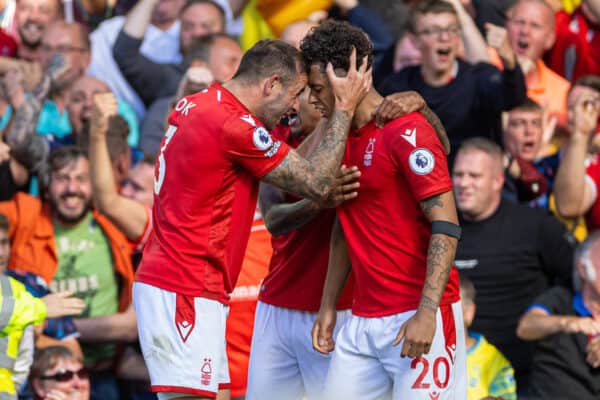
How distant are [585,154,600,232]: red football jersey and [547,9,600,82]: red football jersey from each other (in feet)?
4.97

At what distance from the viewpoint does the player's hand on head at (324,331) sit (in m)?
5.87

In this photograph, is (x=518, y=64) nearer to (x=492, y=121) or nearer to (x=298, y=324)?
(x=492, y=121)

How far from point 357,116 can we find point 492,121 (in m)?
3.43

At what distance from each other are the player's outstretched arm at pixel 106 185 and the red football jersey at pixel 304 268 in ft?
7.26

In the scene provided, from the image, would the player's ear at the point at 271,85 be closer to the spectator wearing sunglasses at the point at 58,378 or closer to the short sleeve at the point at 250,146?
the short sleeve at the point at 250,146

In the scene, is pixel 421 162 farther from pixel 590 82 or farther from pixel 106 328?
pixel 590 82

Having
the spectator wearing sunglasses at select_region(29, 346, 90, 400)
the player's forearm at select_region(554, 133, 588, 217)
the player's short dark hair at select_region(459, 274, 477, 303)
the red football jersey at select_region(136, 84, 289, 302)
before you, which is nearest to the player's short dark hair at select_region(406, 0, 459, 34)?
the player's forearm at select_region(554, 133, 588, 217)

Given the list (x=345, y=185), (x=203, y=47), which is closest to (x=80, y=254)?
(x=203, y=47)

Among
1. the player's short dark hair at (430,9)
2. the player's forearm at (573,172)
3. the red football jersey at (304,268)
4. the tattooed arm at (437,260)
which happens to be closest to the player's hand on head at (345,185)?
the tattooed arm at (437,260)

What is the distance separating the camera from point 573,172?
8.55 metres

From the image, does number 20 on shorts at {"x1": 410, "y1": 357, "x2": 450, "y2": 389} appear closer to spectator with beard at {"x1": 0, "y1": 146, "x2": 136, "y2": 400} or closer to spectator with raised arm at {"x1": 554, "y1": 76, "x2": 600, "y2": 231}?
spectator with beard at {"x1": 0, "y1": 146, "x2": 136, "y2": 400}

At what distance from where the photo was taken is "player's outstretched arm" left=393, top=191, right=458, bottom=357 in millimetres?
5180

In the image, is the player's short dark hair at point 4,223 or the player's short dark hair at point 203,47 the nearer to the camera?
the player's short dark hair at point 4,223

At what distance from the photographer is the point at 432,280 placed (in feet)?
17.1
